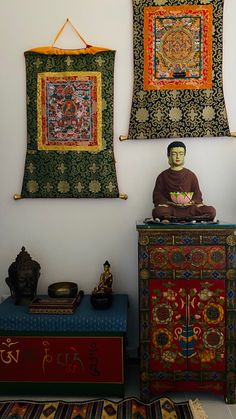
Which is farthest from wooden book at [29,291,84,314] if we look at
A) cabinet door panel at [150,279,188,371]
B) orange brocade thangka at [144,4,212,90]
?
orange brocade thangka at [144,4,212,90]

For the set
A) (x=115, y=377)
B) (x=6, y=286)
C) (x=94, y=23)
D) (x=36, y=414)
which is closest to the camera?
(x=36, y=414)

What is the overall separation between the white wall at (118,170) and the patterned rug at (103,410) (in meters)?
0.72

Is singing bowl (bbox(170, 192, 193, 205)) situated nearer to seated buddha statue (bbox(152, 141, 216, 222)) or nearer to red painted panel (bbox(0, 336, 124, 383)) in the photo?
seated buddha statue (bbox(152, 141, 216, 222))

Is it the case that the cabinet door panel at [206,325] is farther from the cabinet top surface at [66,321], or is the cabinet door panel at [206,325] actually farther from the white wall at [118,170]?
the white wall at [118,170]

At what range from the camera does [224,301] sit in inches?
98.2

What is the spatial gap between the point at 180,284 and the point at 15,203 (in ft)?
5.14

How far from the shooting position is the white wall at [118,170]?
3057 millimetres

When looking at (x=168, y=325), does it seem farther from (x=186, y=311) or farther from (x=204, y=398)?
(x=204, y=398)

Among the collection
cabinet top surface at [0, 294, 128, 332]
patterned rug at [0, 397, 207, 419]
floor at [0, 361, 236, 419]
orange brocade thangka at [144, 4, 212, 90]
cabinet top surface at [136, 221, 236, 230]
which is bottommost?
floor at [0, 361, 236, 419]

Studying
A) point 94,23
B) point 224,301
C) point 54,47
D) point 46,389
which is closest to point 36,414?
point 46,389

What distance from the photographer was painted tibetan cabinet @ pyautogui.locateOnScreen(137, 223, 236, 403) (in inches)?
97.1

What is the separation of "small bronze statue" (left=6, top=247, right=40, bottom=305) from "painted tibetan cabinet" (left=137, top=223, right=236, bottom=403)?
0.91 meters

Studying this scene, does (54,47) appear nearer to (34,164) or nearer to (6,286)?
(34,164)

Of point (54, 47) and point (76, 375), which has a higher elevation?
point (54, 47)
